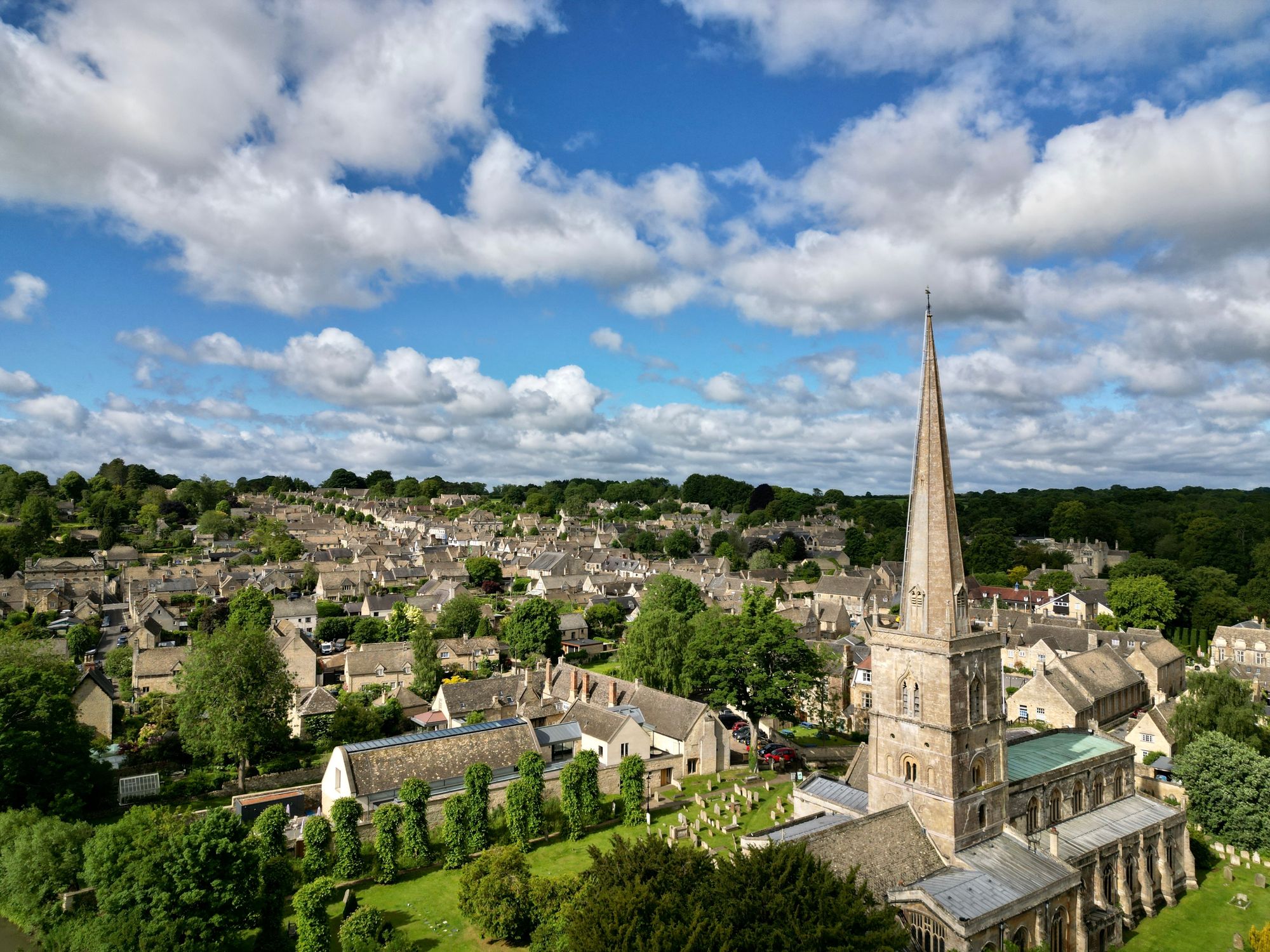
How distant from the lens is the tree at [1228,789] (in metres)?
33.5

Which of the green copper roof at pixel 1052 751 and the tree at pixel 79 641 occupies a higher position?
the green copper roof at pixel 1052 751

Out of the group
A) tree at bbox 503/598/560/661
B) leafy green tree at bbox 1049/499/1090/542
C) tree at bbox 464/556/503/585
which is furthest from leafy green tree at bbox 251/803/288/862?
leafy green tree at bbox 1049/499/1090/542

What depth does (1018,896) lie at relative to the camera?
23.4 meters

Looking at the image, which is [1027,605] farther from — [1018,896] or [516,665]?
[1018,896]

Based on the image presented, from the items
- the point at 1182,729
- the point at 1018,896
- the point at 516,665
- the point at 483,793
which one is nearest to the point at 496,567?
the point at 516,665

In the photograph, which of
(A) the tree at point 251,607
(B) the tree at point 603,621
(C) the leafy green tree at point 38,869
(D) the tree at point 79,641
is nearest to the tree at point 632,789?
(C) the leafy green tree at point 38,869

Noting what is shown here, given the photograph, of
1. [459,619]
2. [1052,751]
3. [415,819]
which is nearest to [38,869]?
[415,819]

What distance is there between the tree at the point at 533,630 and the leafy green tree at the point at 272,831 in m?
36.6

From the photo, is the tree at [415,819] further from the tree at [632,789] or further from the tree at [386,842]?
the tree at [632,789]

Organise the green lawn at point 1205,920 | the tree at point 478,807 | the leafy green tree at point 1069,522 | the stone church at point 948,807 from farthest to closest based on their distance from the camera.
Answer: the leafy green tree at point 1069,522
the tree at point 478,807
the green lawn at point 1205,920
the stone church at point 948,807

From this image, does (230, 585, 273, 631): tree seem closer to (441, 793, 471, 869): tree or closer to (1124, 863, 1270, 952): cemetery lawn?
(441, 793, 471, 869): tree

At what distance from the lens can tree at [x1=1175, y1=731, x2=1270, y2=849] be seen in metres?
33.5

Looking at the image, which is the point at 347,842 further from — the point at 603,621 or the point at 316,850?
the point at 603,621

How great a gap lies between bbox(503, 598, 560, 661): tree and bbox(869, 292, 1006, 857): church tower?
141 ft
